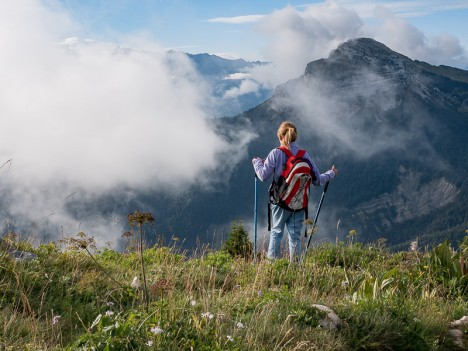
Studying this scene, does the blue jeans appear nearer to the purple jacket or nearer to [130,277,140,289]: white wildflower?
the purple jacket

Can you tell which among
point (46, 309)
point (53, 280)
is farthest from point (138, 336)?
point (53, 280)

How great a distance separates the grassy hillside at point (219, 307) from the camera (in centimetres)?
380

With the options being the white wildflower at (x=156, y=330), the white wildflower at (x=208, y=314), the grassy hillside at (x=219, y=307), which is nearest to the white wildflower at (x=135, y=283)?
the grassy hillside at (x=219, y=307)

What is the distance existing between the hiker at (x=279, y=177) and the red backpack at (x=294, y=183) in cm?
2

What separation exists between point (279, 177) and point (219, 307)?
188 inches

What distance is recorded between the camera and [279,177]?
30.2ft

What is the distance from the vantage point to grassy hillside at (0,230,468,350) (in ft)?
12.5

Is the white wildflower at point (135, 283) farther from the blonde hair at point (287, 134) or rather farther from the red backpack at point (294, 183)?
the blonde hair at point (287, 134)

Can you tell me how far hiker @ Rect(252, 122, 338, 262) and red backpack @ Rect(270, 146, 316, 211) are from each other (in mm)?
23

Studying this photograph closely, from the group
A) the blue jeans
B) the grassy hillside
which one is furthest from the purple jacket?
the grassy hillside

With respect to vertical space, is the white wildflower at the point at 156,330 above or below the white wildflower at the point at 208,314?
above

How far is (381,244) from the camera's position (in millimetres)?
9727

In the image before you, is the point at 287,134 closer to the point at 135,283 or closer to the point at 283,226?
the point at 283,226

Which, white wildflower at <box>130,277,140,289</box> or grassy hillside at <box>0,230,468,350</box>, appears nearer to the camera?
grassy hillside at <box>0,230,468,350</box>
